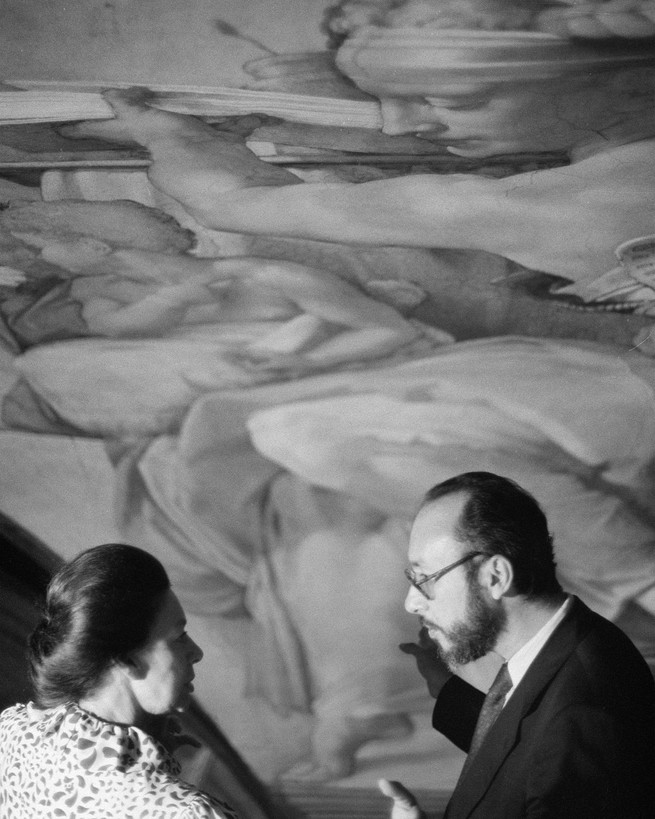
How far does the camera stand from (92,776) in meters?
1.56

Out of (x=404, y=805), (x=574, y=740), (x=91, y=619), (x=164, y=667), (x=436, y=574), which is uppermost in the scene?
(x=91, y=619)

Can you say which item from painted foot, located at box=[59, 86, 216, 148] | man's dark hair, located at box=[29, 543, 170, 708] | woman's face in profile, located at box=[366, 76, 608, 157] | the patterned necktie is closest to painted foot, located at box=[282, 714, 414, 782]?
the patterned necktie

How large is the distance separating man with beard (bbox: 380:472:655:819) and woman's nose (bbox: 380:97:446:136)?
179cm

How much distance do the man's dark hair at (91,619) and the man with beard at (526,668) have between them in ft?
2.06

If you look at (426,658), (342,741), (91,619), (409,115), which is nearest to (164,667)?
(91,619)

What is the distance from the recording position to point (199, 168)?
3605 mm

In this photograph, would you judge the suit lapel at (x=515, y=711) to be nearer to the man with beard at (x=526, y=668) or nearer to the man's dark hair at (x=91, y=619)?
the man with beard at (x=526, y=668)

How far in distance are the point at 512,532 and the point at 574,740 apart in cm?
46

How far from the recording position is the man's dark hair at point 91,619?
162cm

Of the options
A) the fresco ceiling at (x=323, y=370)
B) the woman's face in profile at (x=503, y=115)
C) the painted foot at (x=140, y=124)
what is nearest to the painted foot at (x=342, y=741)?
the fresco ceiling at (x=323, y=370)

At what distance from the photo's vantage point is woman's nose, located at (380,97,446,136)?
3.43 metres

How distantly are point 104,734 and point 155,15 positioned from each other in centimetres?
281

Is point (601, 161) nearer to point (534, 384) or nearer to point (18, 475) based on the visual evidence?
point (534, 384)

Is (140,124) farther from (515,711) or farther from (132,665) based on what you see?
(515,711)
